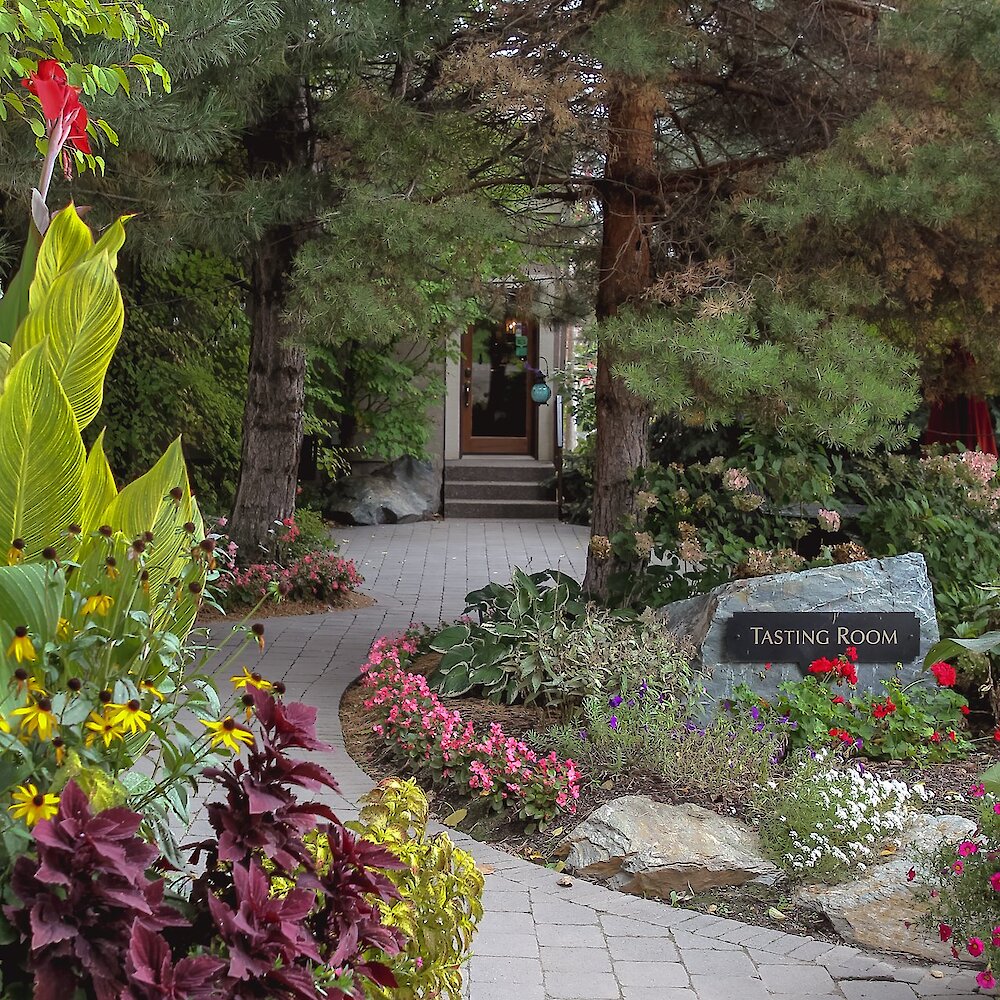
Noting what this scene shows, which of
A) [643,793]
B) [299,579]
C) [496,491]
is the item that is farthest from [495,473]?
[643,793]

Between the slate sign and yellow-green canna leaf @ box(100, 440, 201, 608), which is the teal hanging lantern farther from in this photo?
yellow-green canna leaf @ box(100, 440, 201, 608)

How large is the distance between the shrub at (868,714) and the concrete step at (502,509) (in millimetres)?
10097

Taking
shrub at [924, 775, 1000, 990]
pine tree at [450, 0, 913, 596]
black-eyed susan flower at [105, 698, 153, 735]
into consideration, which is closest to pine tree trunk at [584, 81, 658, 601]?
pine tree at [450, 0, 913, 596]

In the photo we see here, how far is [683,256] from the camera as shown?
662 cm

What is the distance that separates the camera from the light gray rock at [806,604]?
5285 mm

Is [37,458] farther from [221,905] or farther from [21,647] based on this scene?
[221,905]

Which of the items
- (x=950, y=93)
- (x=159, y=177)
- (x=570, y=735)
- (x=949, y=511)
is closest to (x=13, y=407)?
(x=570, y=735)

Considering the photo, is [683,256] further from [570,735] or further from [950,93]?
[570,735]

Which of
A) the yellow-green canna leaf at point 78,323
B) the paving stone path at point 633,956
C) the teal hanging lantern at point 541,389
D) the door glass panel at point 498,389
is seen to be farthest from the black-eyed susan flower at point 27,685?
the door glass panel at point 498,389

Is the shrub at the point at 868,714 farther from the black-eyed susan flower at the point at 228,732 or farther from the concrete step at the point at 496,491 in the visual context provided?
the concrete step at the point at 496,491

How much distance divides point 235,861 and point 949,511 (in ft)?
18.4

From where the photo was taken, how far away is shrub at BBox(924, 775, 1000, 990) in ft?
9.20

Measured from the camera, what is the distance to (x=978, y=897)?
2.94m

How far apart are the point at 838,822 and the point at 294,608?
5860 millimetres
